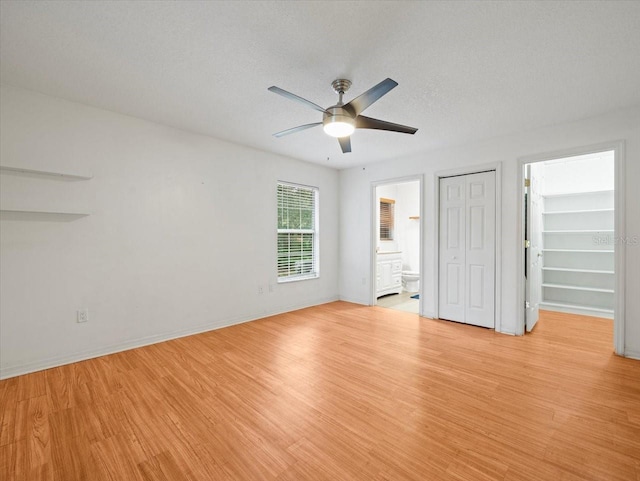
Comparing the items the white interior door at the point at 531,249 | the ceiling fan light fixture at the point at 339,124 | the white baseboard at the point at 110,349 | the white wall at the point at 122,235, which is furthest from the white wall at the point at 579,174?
the white baseboard at the point at 110,349

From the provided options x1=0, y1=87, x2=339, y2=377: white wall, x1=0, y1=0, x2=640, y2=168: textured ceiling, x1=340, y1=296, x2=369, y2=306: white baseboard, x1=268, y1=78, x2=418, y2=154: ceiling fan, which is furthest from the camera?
x1=340, y1=296, x2=369, y2=306: white baseboard

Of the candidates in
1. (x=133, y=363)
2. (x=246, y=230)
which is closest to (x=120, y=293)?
(x=133, y=363)

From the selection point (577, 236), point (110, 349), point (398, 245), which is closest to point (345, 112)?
point (110, 349)

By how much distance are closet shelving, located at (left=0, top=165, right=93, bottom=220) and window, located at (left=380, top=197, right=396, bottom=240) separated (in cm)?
545

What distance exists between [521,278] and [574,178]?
9.02 ft

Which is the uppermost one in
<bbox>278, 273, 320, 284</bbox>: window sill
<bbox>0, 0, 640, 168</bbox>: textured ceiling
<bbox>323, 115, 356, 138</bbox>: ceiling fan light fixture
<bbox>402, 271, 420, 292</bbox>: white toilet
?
<bbox>0, 0, 640, 168</bbox>: textured ceiling

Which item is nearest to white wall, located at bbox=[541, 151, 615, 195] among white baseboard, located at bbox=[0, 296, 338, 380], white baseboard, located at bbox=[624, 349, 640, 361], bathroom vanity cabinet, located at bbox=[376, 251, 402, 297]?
white baseboard, located at bbox=[624, 349, 640, 361]

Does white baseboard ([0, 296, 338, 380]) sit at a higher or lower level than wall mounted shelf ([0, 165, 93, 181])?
lower

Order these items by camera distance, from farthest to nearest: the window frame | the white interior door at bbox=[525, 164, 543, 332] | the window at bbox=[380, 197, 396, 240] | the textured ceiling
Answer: the window at bbox=[380, 197, 396, 240]
the window frame
the white interior door at bbox=[525, 164, 543, 332]
the textured ceiling

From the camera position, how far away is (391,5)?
170 cm

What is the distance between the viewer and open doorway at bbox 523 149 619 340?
4.73 metres

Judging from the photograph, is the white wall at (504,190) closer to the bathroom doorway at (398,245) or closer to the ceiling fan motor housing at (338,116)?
the bathroom doorway at (398,245)

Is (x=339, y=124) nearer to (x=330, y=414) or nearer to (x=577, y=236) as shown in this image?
(x=330, y=414)

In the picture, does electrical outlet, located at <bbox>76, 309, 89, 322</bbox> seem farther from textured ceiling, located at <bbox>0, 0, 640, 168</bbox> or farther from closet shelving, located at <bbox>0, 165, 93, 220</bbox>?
textured ceiling, located at <bbox>0, 0, 640, 168</bbox>
